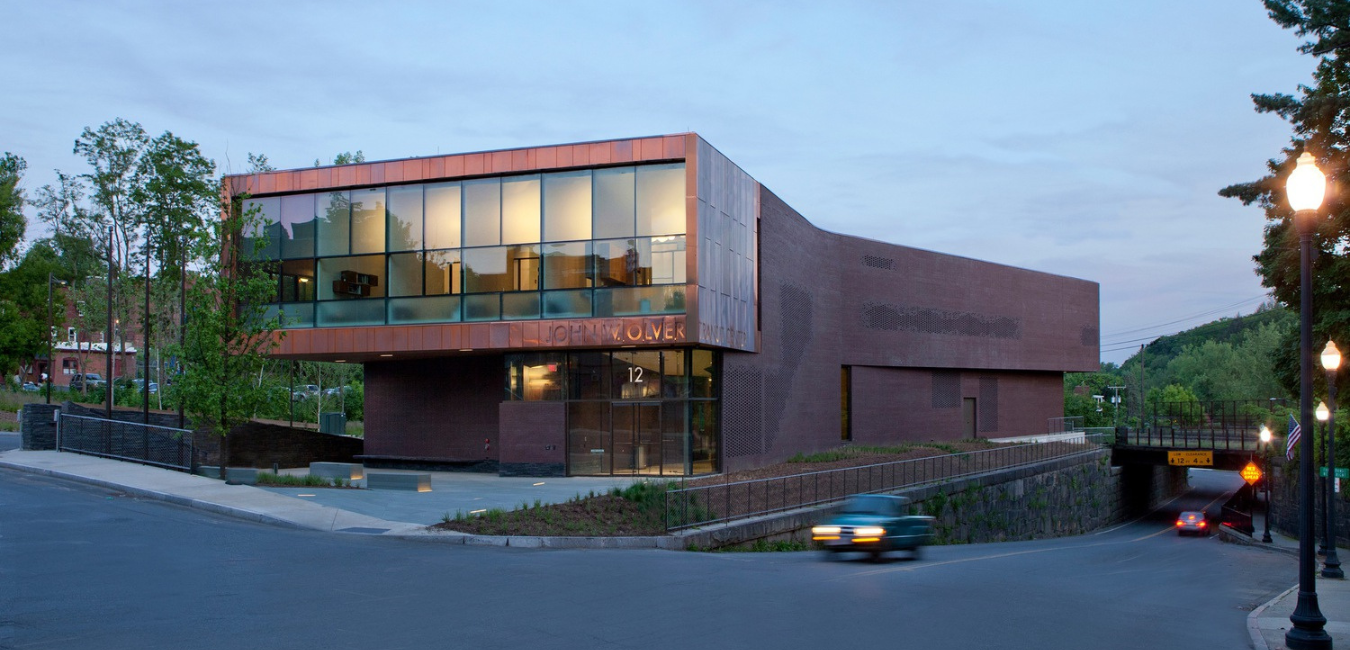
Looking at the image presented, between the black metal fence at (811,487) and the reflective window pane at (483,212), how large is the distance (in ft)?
37.2

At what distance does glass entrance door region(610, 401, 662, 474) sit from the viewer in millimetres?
32812

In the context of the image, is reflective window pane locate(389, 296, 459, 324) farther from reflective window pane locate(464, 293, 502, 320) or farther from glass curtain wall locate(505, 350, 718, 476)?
glass curtain wall locate(505, 350, 718, 476)

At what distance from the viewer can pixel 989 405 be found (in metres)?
58.1

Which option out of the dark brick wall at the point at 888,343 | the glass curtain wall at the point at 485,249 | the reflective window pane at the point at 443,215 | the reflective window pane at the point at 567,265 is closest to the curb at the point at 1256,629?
the glass curtain wall at the point at 485,249

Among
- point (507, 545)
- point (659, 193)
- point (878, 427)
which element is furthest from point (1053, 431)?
point (507, 545)

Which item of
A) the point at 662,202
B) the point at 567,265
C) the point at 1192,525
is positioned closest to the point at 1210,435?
the point at 1192,525

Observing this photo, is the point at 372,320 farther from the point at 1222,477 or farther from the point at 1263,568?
the point at 1222,477

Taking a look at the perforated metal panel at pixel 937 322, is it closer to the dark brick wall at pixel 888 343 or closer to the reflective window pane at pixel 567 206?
the dark brick wall at pixel 888 343

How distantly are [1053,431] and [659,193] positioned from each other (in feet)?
138

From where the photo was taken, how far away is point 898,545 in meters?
20.2

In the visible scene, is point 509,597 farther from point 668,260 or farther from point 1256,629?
point 668,260

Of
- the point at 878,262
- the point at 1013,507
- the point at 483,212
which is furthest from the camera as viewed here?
the point at 878,262

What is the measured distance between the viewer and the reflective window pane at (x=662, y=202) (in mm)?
31453

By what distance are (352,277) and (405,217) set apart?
273 centimetres
